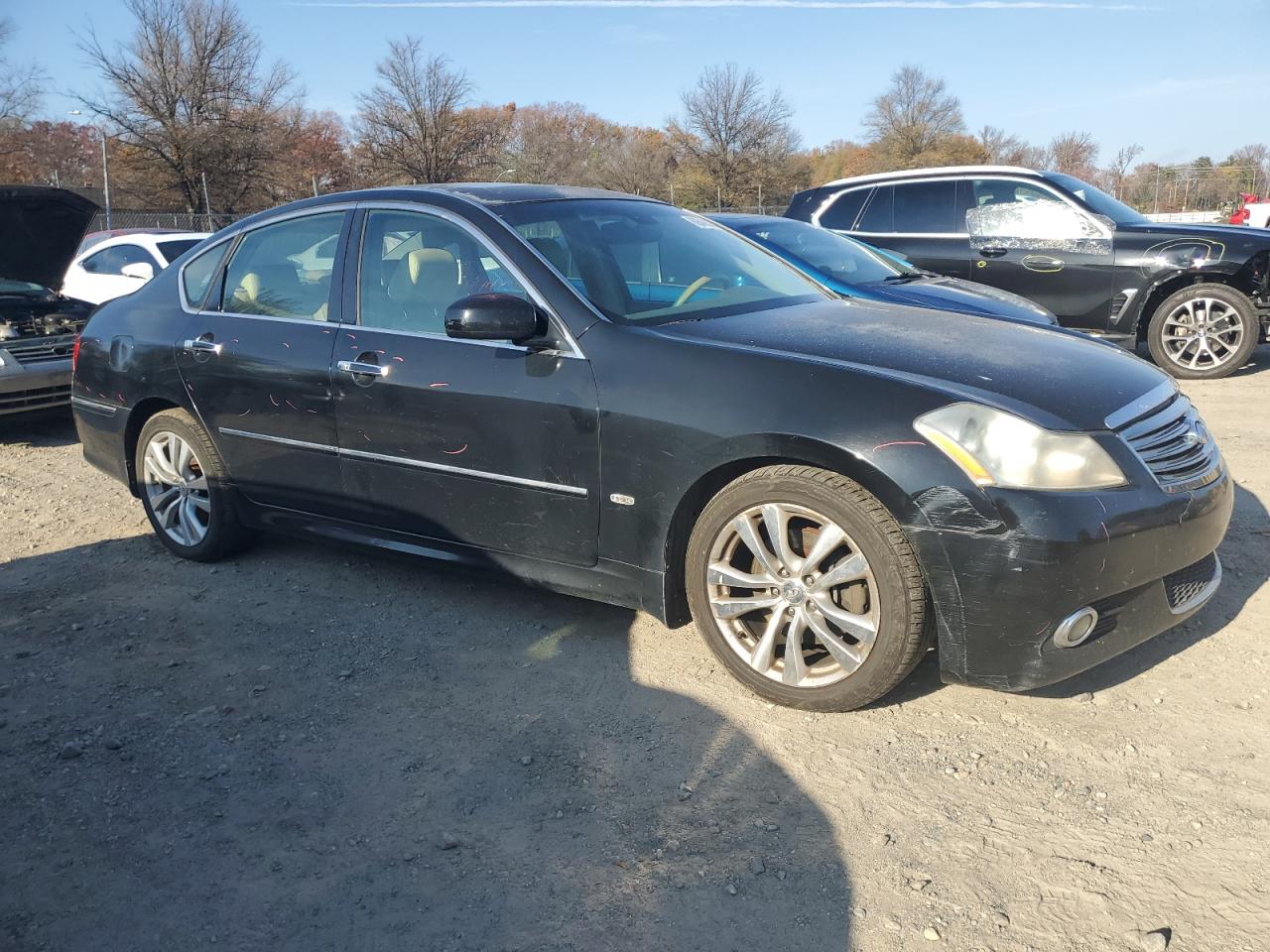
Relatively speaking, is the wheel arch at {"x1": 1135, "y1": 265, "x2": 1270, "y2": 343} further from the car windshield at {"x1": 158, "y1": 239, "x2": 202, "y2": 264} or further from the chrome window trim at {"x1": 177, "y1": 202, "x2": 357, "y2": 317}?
the car windshield at {"x1": 158, "y1": 239, "x2": 202, "y2": 264}

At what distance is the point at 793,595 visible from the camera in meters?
3.15

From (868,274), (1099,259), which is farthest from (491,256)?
(1099,259)

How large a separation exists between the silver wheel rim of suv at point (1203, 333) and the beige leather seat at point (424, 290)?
7299 millimetres

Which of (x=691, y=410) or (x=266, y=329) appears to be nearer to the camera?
(x=691, y=410)

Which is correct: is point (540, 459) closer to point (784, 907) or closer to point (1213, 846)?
point (784, 907)

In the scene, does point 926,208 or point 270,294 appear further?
point 926,208

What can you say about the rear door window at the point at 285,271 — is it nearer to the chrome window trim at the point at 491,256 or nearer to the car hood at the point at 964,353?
the chrome window trim at the point at 491,256

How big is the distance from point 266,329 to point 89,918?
2605mm

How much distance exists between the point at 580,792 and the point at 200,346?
2931mm

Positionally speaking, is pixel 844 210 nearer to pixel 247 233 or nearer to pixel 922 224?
pixel 922 224

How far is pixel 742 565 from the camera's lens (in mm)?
3291

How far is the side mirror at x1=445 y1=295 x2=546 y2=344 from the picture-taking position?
3451 millimetres

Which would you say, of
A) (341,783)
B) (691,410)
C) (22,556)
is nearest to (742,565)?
(691,410)

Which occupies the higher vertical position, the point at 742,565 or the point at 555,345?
the point at 555,345
